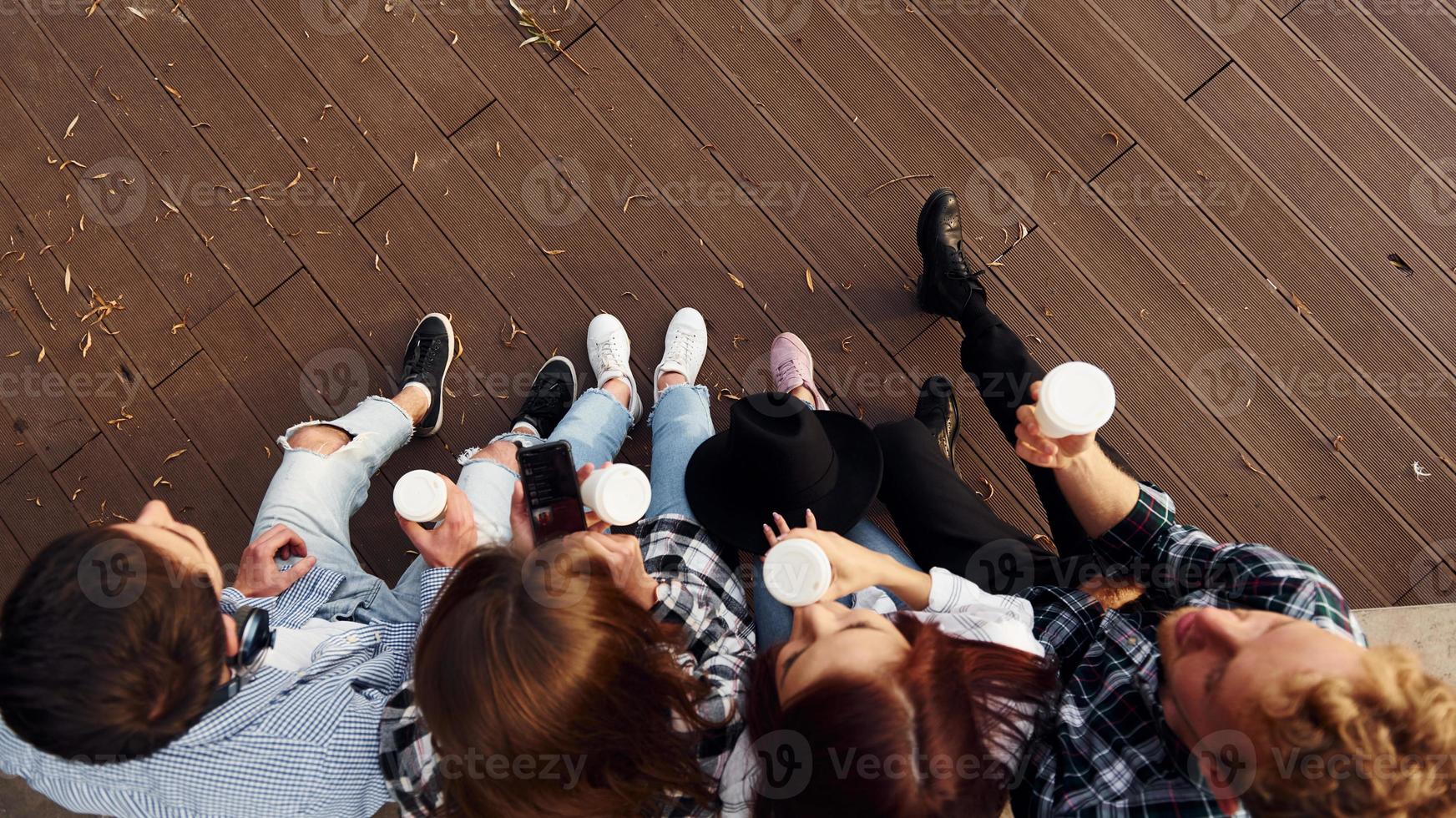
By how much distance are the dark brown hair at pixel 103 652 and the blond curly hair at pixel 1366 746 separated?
6.66ft

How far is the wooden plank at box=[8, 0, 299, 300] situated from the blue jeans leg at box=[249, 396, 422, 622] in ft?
2.61

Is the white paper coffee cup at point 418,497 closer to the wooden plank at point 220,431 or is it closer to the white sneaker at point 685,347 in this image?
the white sneaker at point 685,347

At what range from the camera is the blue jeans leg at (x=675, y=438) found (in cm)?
229

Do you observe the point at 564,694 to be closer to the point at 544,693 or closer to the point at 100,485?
the point at 544,693

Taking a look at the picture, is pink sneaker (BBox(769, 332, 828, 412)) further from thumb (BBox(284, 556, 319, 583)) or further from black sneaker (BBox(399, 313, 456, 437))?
thumb (BBox(284, 556, 319, 583))

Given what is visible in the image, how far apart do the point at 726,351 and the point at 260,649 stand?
1.68 meters

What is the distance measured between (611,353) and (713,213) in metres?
0.66

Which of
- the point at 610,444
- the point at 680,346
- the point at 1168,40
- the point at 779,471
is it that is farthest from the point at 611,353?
the point at 1168,40

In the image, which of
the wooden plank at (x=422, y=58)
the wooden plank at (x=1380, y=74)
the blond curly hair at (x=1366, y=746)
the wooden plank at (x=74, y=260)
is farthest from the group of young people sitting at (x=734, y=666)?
the wooden plank at (x=1380, y=74)

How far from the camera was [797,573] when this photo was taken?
1770 millimetres

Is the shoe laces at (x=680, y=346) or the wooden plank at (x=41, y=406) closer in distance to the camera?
the shoe laces at (x=680, y=346)

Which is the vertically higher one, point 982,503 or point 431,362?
point 431,362

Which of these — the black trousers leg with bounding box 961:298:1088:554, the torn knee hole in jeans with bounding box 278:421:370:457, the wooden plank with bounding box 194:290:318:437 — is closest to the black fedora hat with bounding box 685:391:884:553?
the black trousers leg with bounding box 961:298:1088:554

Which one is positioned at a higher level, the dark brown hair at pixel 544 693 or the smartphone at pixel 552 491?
the smartphone at pixel 552 491
